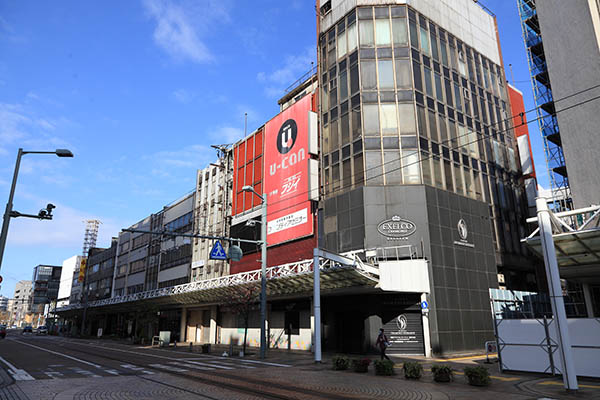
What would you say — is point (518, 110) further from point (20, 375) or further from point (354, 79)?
point (20, 375)

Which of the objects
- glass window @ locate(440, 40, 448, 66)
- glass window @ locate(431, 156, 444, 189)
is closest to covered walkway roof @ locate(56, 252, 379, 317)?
glass window @ locate(431, 156, 444, 189)

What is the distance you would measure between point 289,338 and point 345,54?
1009 inches

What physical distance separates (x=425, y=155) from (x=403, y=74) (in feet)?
23.7

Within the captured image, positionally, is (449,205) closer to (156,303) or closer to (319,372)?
(319,372)

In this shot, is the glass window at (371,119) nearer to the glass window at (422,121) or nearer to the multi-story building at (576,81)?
the glass window at (422,121)

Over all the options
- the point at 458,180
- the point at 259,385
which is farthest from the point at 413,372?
the point at 458,180

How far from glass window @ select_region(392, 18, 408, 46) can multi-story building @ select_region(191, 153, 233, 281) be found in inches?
1032

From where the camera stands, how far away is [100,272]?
9019cm

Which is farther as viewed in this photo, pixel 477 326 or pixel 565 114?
pixel 477 326

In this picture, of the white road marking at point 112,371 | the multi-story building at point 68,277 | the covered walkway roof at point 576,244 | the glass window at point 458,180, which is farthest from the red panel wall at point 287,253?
the multi-story building at point 68,277

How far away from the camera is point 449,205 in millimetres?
30922

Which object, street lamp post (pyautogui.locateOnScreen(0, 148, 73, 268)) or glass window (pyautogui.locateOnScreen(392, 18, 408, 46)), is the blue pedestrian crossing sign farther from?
glass window (pyautogui.locateOnScreen(392, 18, 408, 46))

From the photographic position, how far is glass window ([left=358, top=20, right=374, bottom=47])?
34781 mm

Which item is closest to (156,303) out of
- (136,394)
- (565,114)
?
(136,394)
